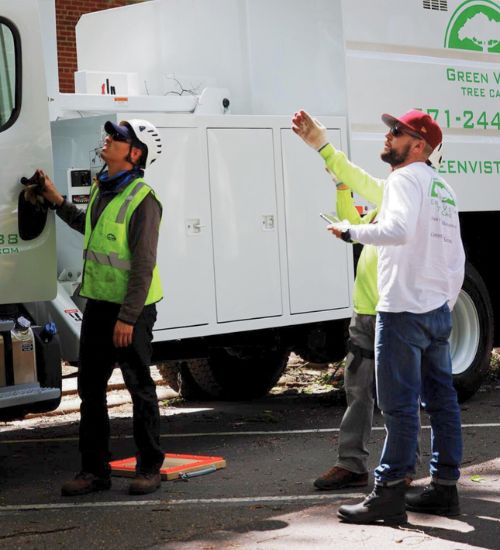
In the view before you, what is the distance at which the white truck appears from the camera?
7156 millimetres

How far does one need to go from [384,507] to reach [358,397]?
0.94m

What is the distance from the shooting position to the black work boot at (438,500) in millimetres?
5832

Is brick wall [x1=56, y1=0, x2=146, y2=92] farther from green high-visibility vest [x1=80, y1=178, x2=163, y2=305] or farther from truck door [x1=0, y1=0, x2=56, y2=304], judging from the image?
green high-visibility vest [x1=80, y1=178, x2=163, y2=305]

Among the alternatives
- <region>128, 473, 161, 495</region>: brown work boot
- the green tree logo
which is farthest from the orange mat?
the green tree logo

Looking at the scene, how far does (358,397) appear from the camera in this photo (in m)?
6.48

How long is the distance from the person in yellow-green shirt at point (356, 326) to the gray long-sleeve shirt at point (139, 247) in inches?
34.0

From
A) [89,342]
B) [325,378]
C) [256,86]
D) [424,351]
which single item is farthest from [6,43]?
[325,378]

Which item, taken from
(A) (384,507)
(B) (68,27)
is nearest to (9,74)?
(A) (384,507)

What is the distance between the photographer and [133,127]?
6.70 m

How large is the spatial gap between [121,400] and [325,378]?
6.28 ft

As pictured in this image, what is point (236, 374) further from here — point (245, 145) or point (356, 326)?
point (356, 326)

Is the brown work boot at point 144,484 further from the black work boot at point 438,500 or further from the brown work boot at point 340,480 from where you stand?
the black work boot at point 438,500

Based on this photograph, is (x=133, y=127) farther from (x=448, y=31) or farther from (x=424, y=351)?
(x=448, y=31)

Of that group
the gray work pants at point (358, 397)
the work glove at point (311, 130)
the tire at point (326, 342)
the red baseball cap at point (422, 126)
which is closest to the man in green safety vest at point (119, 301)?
the work glove at point (311, 130)
